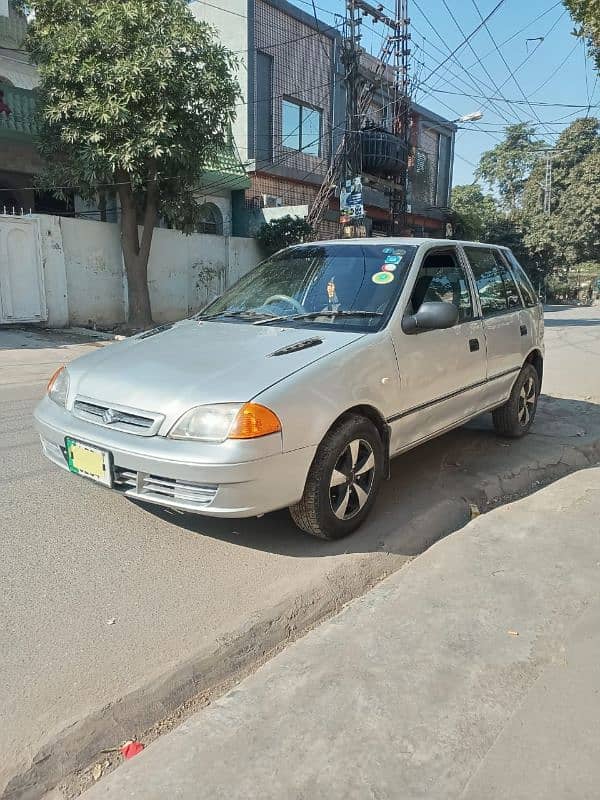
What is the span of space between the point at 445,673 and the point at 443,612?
17.1 inches

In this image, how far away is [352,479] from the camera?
3455 mm

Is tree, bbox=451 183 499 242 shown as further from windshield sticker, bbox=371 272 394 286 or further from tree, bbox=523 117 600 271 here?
windshield sticker, bbox=371 272 394 286

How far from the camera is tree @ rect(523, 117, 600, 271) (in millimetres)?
33875

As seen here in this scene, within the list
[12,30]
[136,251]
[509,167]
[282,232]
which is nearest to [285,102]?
[282,232]

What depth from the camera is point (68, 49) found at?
1101 centimetres

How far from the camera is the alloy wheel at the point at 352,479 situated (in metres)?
3.37

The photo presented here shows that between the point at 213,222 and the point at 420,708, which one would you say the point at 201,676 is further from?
the point at 213,222

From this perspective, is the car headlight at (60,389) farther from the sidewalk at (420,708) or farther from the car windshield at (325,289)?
the sidewalk at (420,708)

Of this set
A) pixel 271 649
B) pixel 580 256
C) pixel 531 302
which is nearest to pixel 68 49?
pixel 531 302

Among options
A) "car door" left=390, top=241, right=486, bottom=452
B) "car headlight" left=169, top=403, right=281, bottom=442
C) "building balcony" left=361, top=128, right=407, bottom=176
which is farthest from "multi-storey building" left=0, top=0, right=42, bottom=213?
"car headlight" left=169, top=403, right=281, bottom=442

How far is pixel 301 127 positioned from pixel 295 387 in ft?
64.0

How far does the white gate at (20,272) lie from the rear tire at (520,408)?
973 centimetres

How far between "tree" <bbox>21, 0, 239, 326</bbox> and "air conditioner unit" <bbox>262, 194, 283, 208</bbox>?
6.19 metres

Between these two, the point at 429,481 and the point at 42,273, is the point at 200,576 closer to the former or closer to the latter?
the point at 429,481
